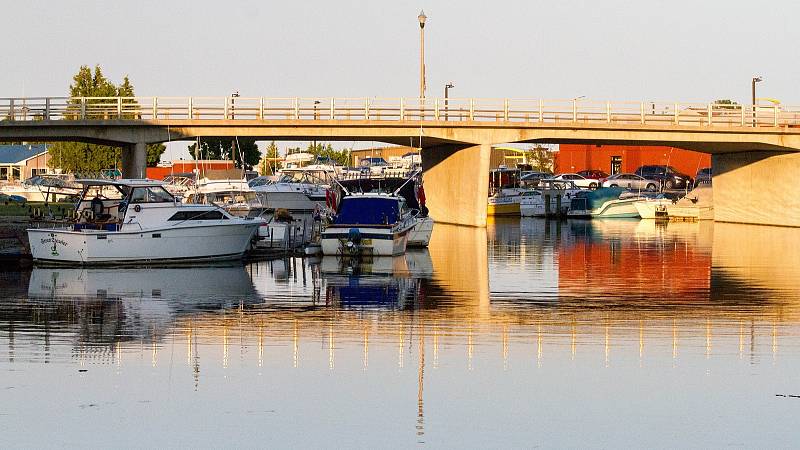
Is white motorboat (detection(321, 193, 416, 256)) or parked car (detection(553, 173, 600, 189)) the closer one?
white motorboat (detection(321, 193, 416, 256))

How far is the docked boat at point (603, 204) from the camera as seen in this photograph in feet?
310

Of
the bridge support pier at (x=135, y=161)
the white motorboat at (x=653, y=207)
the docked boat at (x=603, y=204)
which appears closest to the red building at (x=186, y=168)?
the docked boat at (x=603, y=204)

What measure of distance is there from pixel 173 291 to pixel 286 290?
2.88 m

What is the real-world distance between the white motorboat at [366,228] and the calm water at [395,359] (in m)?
4.90

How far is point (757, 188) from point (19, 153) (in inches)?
3358

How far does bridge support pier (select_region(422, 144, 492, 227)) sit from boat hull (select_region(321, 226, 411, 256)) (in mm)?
A: 26706

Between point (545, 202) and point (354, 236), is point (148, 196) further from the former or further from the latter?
point (545, 202)

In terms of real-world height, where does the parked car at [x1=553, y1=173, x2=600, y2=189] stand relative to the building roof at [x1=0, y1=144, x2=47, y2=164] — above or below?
below

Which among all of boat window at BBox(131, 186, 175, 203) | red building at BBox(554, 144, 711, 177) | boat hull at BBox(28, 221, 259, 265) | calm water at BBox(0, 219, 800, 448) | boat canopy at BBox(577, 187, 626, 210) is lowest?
calm water at BBox(0, 219, 800, 448)

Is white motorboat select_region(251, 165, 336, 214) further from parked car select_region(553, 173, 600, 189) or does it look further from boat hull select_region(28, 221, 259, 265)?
parked car select_region(553, 173, 600, 189)

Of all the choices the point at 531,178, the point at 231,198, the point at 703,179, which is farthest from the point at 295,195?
the point at 531,178

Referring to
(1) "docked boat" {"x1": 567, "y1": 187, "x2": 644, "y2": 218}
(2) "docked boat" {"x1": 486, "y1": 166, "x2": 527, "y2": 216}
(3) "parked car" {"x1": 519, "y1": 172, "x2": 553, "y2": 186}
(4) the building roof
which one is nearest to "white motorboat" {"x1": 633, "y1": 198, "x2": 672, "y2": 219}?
(1) "docked boat" {"x1": 567, "y1": 187, "x2": 644, "y2": 218}

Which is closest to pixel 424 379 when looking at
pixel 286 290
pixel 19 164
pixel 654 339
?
pixel 654 339

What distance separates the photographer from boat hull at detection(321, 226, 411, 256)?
46.0 metres
